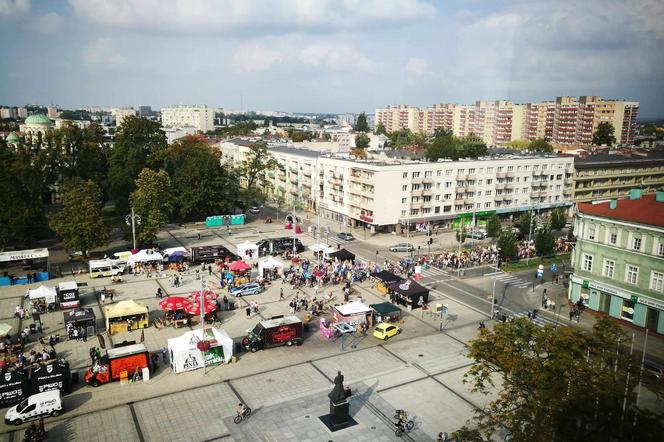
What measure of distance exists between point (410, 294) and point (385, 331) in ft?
23.1

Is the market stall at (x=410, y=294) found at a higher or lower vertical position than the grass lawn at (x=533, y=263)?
higher

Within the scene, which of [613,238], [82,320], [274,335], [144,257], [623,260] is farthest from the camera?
[144,257]

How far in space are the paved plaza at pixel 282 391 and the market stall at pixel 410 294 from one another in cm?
228

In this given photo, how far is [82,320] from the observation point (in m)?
38.0

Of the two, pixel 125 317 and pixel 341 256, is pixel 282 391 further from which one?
pixel 341 256

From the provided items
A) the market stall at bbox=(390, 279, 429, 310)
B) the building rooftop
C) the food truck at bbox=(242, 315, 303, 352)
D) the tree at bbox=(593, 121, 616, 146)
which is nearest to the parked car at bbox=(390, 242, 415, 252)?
the market stall at bbox=(390, 279, 429, 310)

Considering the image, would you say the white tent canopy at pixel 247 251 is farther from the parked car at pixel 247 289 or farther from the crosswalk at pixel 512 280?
the crosswalk at pixel 512 280

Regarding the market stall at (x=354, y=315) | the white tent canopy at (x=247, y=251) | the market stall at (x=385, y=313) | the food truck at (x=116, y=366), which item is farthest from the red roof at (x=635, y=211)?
the food truck at (x=116, y=366)

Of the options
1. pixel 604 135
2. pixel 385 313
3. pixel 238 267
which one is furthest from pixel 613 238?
pixel 604 135

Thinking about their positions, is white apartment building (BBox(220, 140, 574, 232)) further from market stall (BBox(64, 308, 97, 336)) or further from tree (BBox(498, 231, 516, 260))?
market stall (BBox(64, 308, 97, 336))

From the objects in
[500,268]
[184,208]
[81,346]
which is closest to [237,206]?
[184,208]

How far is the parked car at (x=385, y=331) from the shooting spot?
127 feet

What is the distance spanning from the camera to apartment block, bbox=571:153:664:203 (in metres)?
92.9

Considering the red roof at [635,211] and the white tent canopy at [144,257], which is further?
the white tent canopy at [144,257]
